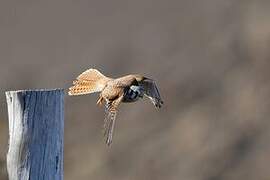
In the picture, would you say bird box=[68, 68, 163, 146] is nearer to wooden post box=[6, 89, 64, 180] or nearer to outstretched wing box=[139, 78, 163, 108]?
outstretched wing box=[139, 78, 163, 108]

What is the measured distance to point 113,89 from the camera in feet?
14.1

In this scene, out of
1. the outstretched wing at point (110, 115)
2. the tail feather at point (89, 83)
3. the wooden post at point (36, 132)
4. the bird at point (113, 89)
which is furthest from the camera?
the tail feather at point (89, 83)

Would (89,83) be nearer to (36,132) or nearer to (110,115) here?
(110,115)

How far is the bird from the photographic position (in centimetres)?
427

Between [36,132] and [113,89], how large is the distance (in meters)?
1.07

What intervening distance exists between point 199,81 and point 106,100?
5670 mm

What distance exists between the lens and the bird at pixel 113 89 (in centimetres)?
427

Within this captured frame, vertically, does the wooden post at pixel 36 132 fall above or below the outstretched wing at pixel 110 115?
below

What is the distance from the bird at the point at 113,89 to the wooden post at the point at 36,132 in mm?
819

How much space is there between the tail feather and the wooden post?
1045 mm

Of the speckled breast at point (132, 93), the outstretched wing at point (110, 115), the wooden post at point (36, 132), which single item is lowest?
the wooden post at point (36, 132)

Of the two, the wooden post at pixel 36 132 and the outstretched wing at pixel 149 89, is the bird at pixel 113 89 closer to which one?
the outstretched wing at pixel 149 89

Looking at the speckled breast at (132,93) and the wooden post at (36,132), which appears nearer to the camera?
the wooden post at (36,132)

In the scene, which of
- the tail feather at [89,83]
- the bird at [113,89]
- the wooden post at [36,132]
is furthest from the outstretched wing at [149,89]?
the wooden post at [36,132]
